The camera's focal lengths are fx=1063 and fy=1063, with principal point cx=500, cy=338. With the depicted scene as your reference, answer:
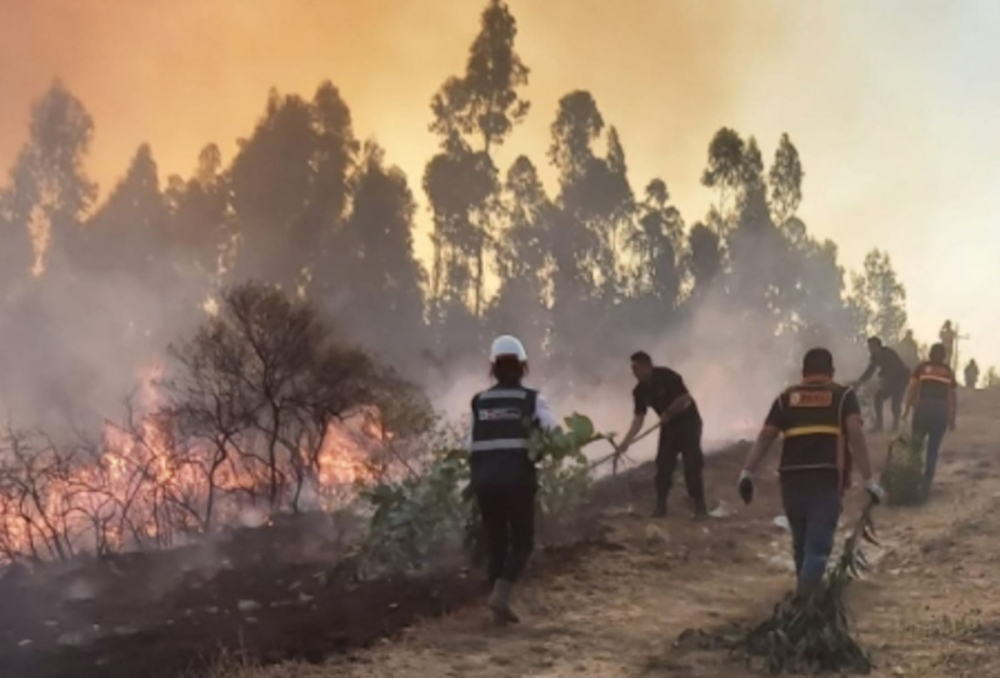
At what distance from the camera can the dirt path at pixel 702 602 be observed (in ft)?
20.0

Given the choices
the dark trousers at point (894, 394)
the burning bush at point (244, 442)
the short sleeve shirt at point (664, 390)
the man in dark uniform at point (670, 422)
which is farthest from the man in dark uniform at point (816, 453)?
the dark trousers at point (894, 394)

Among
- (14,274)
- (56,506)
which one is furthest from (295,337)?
(14,274)

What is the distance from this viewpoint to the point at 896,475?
40.4 ft

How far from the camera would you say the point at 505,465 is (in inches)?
272

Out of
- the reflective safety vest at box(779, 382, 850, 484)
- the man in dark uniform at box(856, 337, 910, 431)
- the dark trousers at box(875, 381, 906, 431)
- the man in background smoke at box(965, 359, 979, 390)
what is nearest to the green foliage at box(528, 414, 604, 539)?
the reflective safety vest at box(779, 382, 850, 484)

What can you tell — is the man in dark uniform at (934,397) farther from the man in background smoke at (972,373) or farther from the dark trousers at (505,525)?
the man in background smoke at (972,373)

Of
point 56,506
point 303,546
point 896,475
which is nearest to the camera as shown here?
point 896,475

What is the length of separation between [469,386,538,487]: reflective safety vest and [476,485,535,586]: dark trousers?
0.08 m

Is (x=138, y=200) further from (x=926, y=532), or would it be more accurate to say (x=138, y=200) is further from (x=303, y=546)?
(x=926, y=532)

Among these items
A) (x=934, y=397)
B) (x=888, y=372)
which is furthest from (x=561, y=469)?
(x=888, y=372)

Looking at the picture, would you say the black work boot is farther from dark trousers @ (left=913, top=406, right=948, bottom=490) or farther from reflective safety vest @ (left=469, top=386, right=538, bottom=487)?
dark trousers @ (left=913, top=406, right=948, bottom=490)

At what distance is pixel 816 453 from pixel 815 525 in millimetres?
440

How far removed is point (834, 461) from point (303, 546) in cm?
817

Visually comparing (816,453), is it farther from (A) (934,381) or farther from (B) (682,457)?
(A) (934,381)
